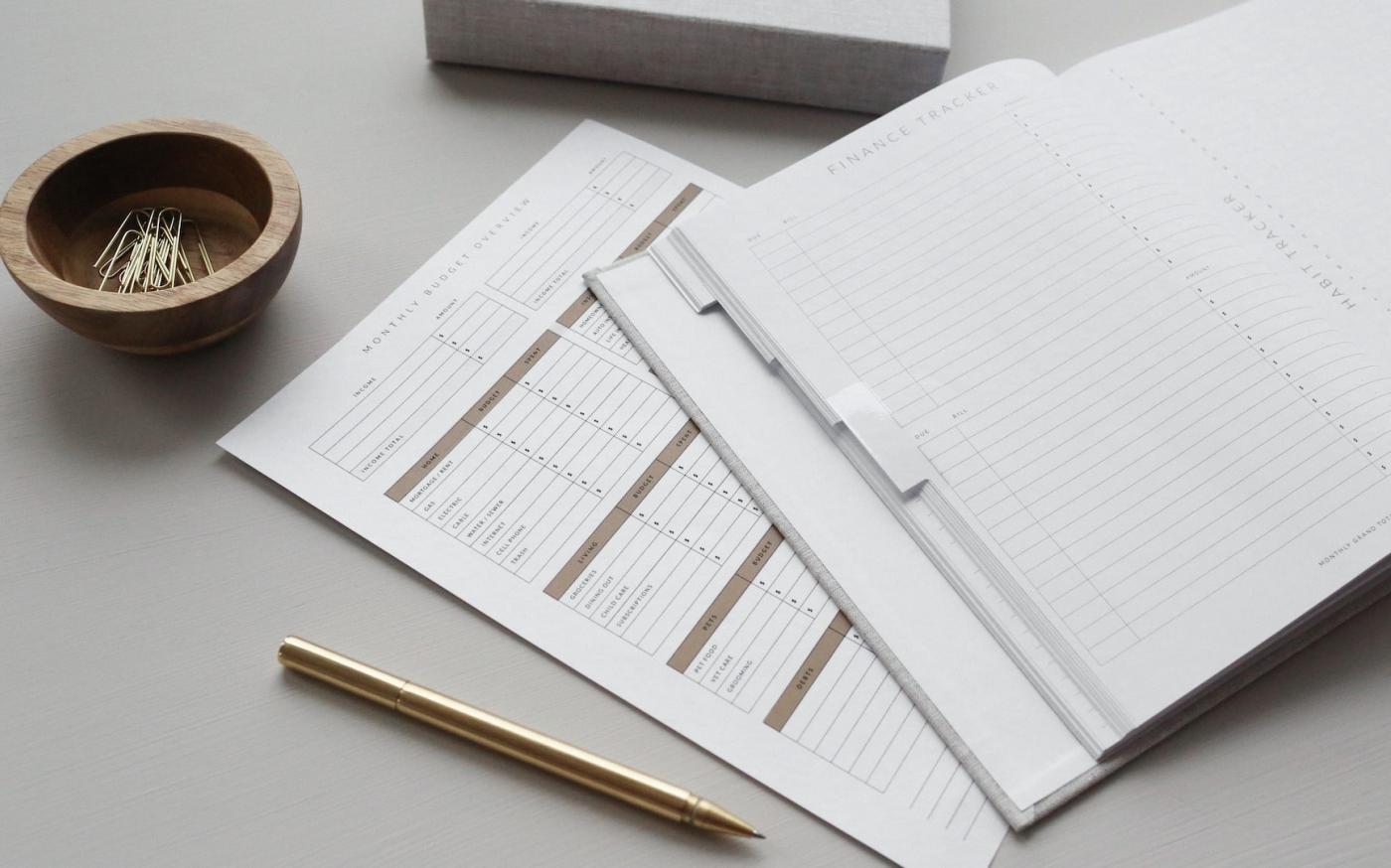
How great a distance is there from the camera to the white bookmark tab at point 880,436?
60 cm

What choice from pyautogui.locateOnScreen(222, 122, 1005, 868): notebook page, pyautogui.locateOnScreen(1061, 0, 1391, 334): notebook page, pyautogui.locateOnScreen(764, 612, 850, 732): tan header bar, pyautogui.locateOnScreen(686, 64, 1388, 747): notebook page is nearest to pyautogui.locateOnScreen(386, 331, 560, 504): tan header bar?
pyautogui.locateOnScreen(222, 122, 1005, 868): notebook page

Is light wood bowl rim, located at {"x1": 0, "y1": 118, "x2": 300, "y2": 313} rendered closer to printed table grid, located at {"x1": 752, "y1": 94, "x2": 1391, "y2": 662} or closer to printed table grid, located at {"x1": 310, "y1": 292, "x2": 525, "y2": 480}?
printed table grid, located at {"x1": 310, "y1": 292, "x2": 525, "y2": 480}

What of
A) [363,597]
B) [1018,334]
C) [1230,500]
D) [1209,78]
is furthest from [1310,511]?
[363,597]

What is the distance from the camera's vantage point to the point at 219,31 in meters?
0.83

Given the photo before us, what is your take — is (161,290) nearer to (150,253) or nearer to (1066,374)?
(150,253)

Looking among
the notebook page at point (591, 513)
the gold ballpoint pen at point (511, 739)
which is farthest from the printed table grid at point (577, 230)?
the gold ballpoint pen at point (511, 739)

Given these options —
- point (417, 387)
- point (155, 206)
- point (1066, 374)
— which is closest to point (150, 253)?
point (155, 206)

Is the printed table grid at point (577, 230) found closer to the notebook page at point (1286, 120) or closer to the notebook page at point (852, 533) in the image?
the notebook page at point (852, 533)

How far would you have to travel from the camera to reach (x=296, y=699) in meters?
0.55

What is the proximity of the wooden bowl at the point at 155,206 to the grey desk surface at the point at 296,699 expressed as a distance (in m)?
0.05

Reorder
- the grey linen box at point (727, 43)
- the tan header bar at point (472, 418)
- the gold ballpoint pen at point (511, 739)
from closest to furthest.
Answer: the gold ballpoint pen at point (511, 739) → the tan header bar at point (472, 418) → the grey linen box at point (727, 43)

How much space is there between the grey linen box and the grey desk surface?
14 cm

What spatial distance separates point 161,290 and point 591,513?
243mm

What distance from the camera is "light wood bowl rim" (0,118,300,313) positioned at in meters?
0.58
